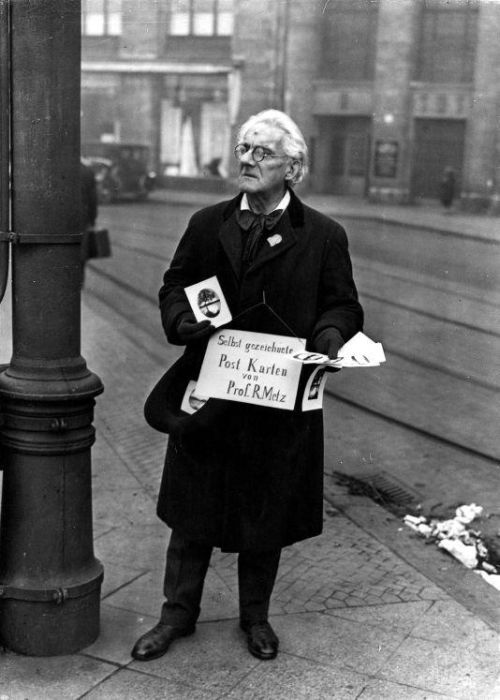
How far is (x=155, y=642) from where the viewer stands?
3562 millimetres

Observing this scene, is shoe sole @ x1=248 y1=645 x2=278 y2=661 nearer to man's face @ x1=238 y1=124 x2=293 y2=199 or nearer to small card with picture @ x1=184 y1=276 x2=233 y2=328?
small card with picture @ x1=184 y1=276 x2=233 y2=328

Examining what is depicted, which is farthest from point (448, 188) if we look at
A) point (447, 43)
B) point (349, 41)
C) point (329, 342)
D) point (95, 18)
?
point (329, 342)

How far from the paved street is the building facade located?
2436 centimetres

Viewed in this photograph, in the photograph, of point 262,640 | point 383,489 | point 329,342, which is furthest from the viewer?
point 383,489

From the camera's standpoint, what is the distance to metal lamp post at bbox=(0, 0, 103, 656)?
3.33 meters

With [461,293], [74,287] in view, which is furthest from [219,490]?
[461,293]

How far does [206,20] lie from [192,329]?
29.2m

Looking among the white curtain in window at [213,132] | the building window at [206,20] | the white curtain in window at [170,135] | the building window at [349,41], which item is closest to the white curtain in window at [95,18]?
the building window at [206,20]

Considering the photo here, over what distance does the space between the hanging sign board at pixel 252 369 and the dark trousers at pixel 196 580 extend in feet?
1.98

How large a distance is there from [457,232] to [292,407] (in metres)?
18.8

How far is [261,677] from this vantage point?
3.43 m

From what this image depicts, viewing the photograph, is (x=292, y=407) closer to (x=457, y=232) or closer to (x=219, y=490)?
(x=219, y=490)

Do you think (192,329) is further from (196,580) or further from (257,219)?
(196,580)

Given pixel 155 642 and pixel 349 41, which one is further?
pixel 349 41
